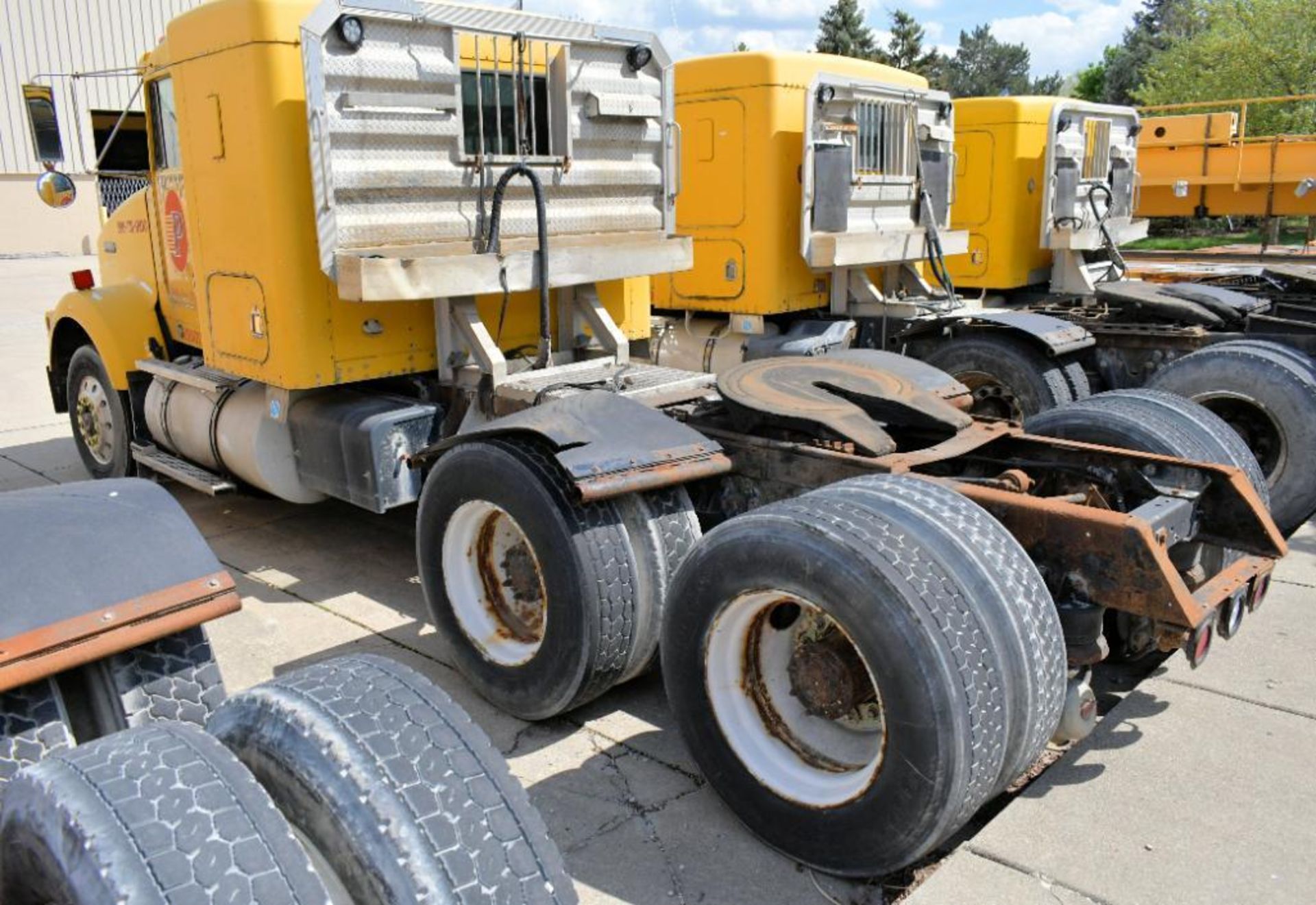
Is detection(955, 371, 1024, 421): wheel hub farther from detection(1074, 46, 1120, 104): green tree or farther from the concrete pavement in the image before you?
detection(1074, 46, 1120, 104): green tree

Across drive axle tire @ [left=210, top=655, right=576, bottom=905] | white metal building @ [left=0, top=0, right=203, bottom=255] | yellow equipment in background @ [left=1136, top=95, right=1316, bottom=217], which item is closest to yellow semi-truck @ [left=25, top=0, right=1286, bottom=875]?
drive axle tire @ [left=210, top=655, right=576, bottom=905]

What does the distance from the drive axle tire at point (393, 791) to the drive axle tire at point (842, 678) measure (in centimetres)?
121

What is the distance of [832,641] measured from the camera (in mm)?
3402

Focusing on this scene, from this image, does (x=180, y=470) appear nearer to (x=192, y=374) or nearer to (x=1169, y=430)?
(x=192, y=374)

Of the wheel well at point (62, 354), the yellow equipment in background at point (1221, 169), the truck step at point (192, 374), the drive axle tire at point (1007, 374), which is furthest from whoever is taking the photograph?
the yellow equipment in background at point (1221, 169)

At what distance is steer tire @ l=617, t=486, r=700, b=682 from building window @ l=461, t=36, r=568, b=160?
2.33 metres

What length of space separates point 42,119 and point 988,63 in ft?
363

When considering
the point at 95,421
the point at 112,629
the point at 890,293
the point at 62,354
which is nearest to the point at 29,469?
the point at 62,354

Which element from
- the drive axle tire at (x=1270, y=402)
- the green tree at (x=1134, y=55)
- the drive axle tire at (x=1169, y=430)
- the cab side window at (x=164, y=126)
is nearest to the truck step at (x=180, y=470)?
the cab side window at (x=164, y=126)

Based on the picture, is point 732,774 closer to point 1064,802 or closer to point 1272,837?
point 1064,802

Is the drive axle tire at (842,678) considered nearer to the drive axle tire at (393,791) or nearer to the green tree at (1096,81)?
the drive axle tire at (393,791)

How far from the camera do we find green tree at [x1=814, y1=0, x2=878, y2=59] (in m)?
59.0

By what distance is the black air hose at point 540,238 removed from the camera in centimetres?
525

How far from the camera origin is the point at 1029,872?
9.98 ft
